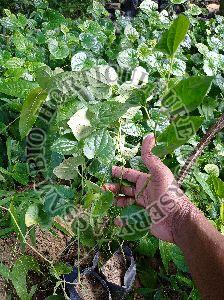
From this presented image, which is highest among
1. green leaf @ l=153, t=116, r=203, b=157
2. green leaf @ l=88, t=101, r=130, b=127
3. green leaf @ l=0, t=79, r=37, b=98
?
green leaf @ l=153, t=116, r=203, b=157

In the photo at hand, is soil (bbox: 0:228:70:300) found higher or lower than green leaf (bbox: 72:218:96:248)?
lower

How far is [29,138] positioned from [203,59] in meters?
0.92

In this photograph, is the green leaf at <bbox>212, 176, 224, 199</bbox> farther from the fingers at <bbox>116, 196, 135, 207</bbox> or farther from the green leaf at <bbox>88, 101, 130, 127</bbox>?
the green leaf at <bbox>88, 101, 130, 127</bbox>

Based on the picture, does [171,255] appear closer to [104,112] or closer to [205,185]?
[205,185]

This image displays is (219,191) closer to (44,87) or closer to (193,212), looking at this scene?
(193,212)

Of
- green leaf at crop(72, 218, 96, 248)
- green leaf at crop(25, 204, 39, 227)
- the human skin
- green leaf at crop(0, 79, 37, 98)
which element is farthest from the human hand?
green leaf at crop(0, 79, 37, 98)

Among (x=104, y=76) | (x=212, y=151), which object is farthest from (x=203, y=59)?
(x=104, y=76)

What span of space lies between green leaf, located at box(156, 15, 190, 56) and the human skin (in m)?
0.36

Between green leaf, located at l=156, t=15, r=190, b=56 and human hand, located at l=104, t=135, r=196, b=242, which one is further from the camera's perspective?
human hand, located at l=104, t=135, r=196, b=242

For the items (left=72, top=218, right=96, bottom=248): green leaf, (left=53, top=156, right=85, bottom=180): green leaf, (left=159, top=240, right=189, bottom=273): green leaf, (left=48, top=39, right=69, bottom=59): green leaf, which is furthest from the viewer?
(left=48, top=39, right=69, bottom=59): green leaf

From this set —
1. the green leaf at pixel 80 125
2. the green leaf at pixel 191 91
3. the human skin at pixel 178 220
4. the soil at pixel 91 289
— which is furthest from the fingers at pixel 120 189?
the green leaf at pixel 191 91

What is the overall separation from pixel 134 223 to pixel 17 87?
2.00 ft

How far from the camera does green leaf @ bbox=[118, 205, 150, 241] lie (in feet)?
3.58

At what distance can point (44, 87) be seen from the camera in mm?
865
